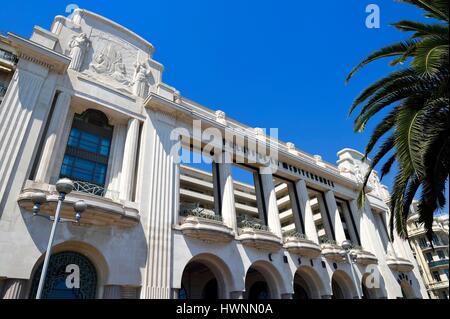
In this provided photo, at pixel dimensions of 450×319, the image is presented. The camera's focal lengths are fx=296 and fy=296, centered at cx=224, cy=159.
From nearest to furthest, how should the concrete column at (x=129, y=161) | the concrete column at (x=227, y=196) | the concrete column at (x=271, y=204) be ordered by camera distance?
the concrete column at (x=129, y=161) → the concrete column at (x=227, y=196) → the concrete column at (x=271, y=204)

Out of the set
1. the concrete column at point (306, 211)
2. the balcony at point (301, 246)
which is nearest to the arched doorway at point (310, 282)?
the balcony at point (301, 246)

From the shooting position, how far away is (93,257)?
13727 mm

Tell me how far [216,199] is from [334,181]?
14.4 meters

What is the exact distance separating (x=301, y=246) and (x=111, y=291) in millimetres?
12816

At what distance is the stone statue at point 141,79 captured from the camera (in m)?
19.2

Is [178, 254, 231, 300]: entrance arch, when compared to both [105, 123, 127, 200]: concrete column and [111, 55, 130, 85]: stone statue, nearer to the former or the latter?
[105, 123, 127, 200]: concrete column

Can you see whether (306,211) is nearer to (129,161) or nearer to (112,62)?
(129,161)

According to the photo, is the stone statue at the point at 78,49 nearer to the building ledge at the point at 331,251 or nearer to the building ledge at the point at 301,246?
the building ledge at the point at 301,246

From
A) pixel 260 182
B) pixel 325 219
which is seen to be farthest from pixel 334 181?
pixel 260 182

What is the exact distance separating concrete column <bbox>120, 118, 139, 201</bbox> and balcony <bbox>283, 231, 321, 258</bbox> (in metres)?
11.3

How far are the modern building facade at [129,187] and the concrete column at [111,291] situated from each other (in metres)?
0.05

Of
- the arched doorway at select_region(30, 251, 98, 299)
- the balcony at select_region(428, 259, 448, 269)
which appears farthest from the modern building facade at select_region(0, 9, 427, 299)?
the balcony at select_region(428, 259, 448, 269)

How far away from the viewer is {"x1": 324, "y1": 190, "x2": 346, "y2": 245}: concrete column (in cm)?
2578

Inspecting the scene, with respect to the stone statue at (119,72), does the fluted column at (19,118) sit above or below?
below
